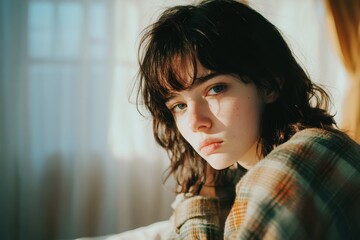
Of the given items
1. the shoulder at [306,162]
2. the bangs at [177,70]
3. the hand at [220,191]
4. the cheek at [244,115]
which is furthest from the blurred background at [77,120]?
the shoulder at [306,162]

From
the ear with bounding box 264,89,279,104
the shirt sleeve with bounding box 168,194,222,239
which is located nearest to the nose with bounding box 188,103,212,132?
the ear with bounding box 264,89,279,104

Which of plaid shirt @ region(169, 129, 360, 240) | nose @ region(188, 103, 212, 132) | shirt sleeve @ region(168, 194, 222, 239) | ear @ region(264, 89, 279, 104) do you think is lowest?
shirt sleeve @ region(168, 194, 222, 239)

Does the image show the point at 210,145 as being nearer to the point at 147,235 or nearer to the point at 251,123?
the point at 251,123

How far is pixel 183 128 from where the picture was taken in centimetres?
95

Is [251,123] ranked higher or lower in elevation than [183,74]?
lower

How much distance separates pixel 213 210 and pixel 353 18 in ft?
5.25

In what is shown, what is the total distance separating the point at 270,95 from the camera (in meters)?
0.92

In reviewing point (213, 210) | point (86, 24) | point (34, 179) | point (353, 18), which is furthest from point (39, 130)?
point (353, 18)

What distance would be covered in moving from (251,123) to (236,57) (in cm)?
18

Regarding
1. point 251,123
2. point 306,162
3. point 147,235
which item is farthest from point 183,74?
point 147,235

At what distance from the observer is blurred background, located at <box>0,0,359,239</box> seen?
1943mm

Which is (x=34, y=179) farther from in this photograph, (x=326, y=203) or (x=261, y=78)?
(x=326, y=203)

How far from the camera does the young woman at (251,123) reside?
627mm

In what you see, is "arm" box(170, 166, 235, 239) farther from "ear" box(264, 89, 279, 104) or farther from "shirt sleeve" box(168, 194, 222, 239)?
"ear" box(264, 89, 279, 104)
